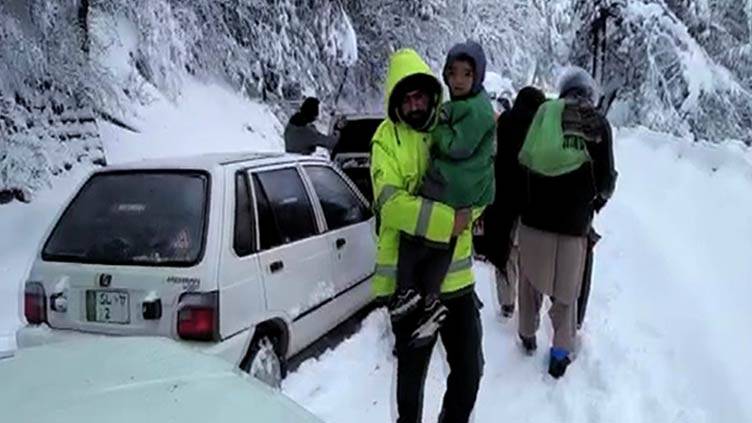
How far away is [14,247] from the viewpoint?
281 inches

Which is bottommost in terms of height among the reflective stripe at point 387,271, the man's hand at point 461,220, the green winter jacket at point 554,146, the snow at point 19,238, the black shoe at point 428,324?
the snow at point 19,238

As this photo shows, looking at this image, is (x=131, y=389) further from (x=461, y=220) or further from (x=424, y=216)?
(x=461, y=220)

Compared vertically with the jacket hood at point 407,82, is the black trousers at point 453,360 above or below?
below

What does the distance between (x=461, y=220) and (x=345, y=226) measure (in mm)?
2454

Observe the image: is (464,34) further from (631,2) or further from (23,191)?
(23,191)

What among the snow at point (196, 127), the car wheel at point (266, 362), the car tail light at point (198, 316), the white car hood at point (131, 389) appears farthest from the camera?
the snow at point (196, 127)

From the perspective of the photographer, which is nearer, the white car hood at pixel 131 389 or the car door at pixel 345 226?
the white car hood at pixel 131 389

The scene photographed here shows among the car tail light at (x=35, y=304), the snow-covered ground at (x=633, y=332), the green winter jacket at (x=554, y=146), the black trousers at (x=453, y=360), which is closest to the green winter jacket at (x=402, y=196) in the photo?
the black trousers at (x=453, y=360)

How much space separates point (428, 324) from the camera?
324 centimetres

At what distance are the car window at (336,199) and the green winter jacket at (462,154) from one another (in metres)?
2.23

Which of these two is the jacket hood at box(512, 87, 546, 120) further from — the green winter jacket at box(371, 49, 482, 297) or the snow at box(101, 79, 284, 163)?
the snow at box(101, 79, 284, 163)

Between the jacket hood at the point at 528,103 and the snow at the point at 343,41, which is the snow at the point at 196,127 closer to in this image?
the snow at the point at 343,41

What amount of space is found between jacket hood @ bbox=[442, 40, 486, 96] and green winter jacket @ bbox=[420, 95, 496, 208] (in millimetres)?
73

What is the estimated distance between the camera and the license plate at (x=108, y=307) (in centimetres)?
401
